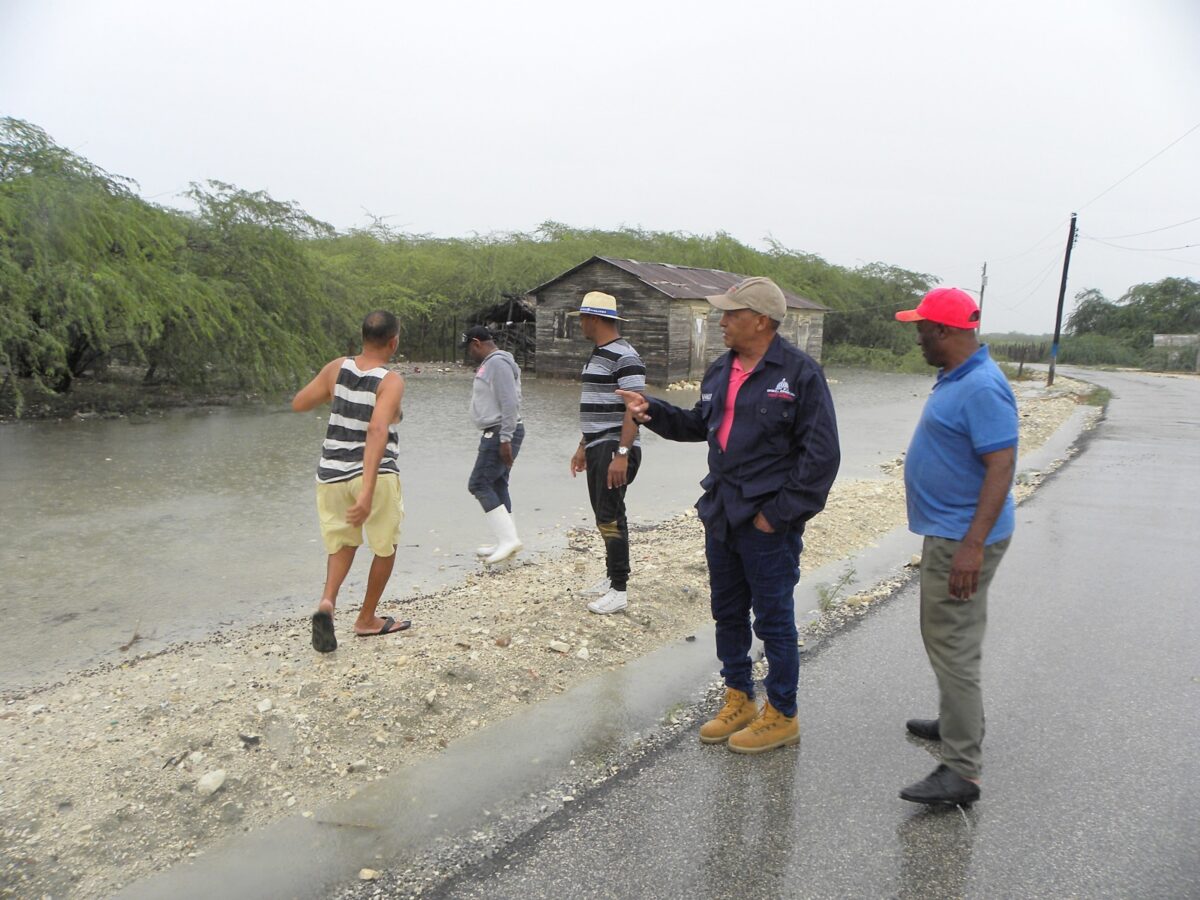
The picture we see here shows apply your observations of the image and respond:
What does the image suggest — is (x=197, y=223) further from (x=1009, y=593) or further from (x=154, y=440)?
(x=1009, y=593)

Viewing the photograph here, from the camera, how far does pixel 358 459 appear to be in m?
4.56

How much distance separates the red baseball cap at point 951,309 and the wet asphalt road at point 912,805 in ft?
5.81

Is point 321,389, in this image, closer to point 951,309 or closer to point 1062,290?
point 951,309

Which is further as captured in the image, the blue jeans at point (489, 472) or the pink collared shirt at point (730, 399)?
the blue jeans at point (489, 472)

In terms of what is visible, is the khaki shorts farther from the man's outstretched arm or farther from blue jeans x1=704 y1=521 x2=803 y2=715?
blue jeans x1=704 y1=521 x2=803 y2=715

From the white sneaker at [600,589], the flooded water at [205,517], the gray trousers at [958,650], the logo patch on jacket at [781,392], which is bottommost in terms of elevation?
the flooded water at [205,517]

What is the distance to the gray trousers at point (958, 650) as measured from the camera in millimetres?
3332

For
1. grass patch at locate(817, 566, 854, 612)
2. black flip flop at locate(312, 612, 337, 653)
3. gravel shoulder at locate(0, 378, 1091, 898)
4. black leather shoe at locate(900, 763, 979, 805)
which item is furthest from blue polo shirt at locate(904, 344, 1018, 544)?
black flip flop at locate(312, 612, 337, 653)

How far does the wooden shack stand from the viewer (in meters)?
28.3

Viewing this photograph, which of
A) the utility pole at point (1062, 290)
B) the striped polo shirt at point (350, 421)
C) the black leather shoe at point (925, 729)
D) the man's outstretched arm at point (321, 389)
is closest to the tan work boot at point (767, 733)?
the black leather shoe at point (925, 729)

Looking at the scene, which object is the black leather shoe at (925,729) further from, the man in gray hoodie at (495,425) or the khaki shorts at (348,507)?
the man in gray hoodie at (495,425)

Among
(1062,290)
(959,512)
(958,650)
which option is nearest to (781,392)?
(959,512)

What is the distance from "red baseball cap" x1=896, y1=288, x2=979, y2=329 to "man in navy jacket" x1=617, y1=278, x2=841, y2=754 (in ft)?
1.54

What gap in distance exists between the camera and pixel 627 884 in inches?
111
